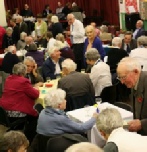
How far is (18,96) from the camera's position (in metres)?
5.11

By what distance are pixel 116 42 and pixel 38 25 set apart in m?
3.89

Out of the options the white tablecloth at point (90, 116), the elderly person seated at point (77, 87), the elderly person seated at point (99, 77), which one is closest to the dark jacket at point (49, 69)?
the elderly person seated at point (99, 77)

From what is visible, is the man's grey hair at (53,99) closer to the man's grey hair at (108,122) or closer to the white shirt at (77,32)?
the man's grey hair at (108,122)

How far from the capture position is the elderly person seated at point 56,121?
3666 millimetres

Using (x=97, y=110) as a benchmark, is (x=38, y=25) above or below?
above

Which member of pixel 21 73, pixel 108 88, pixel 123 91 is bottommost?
pixel 123 91

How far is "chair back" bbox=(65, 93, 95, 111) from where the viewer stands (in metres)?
4.87

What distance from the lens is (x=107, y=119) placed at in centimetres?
302

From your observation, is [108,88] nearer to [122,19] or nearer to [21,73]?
[21,73]

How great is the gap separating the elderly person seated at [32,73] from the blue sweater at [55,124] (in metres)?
2.24

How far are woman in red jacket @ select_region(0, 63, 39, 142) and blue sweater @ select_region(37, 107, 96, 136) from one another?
136cm

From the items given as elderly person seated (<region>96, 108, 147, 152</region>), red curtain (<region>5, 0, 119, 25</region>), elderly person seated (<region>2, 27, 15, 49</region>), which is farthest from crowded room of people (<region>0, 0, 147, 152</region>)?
red curtain (<region>5, 0, 119, 25</region>)

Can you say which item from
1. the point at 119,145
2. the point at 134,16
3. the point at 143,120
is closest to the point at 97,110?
the point at 143,120

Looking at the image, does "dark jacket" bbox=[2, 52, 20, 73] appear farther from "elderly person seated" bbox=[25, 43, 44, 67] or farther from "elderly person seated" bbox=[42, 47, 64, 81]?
"elderly person seated" bbox=[42, 47, 64, 81]
